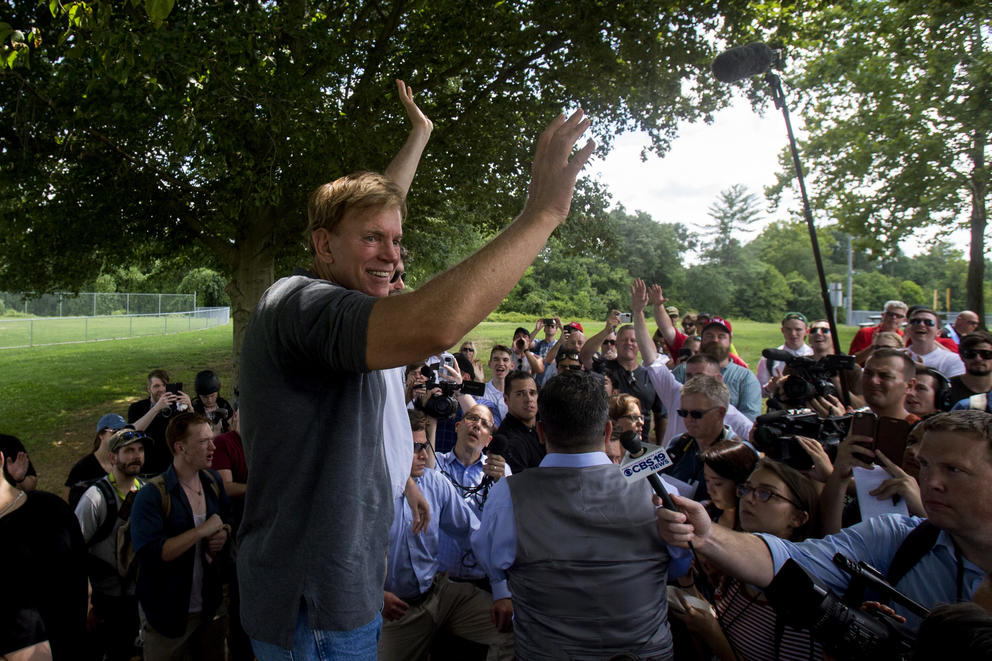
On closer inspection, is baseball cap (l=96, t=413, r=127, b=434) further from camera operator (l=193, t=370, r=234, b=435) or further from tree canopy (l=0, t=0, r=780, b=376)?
tree canopy (l=0, t=0, r=780, b=376)

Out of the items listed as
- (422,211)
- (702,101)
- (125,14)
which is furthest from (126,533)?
(702,101)

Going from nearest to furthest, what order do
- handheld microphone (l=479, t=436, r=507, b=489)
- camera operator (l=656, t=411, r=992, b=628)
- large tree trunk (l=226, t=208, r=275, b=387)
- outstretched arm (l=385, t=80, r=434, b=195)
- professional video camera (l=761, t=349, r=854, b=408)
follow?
1. camera operator (l=656, t=411, r=992, b=628)
2. outstretched arm (l=385, t=80, r=434, b=195)
3. professional video camera (l=761, t=349, r=854, b=408)
4. handheld microphone (l=479, t=436, r=507, b=489)
5. large tree trunk (l=226, t=208, r=275, b=387)

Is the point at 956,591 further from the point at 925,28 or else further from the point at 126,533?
the point at 925,28

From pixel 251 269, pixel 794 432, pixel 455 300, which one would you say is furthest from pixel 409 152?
pixel 251 269

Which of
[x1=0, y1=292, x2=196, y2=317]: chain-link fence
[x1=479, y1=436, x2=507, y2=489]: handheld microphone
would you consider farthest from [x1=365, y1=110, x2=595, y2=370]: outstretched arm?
[x1=0, y1=292, x2=196, y2=317]: chain-link fence

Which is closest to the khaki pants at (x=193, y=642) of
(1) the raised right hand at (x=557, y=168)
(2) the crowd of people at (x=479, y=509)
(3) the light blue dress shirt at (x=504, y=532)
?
(2) the crowd of people at (x=479, y=509)

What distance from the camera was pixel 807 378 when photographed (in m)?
3.66

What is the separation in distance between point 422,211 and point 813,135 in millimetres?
14776

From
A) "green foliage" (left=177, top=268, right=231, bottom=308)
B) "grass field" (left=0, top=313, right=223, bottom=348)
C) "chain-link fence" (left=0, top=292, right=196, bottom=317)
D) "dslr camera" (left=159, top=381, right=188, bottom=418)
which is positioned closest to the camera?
"dslr camera" (left=159, top=381, right=188, bottom=418)

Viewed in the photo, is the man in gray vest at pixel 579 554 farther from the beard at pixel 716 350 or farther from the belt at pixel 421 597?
the beard at pixel 716 350

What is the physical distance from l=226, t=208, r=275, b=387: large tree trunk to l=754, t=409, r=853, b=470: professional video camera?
9.70 meters

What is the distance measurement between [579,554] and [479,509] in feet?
5.96

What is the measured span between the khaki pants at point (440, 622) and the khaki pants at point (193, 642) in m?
1.19

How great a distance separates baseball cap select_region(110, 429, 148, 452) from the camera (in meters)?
4.25
